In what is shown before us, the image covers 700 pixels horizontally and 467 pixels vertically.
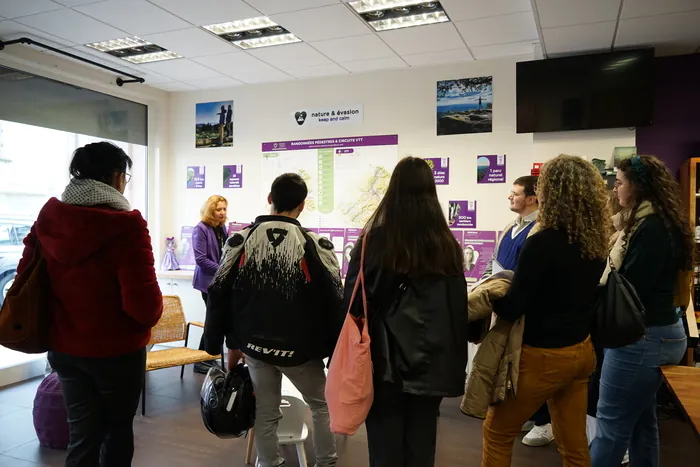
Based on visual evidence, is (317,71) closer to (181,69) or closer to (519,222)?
(181,69)

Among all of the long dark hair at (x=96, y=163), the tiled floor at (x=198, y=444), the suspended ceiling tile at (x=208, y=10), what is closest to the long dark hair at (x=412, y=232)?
the long dark hair at (x=96, y=163)

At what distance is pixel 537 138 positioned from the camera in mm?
4203

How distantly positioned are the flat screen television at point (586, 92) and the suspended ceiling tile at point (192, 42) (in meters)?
2.41

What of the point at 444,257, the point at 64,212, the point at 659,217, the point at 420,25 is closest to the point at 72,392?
the point at 64,212

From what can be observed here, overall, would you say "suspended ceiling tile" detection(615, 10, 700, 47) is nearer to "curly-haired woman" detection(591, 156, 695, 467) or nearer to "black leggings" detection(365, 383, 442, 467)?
"curly-haired woman" detection(591, 156, 695, 467)

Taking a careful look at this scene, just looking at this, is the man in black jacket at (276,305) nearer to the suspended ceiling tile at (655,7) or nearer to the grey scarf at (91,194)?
the grey scarf at (91,194)

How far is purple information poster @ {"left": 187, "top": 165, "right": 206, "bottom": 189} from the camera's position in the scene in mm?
5598

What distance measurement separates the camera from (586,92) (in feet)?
13.0

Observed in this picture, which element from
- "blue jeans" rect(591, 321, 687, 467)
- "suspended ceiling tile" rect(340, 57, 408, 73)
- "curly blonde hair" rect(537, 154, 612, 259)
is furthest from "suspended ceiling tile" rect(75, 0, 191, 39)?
"blue jeans" rect(591, 321, 687, 467)

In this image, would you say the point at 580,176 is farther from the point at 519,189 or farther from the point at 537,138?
the point at 537,138

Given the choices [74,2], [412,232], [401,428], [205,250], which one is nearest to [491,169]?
[205,250]

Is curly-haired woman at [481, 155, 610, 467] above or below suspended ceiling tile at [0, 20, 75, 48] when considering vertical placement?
below

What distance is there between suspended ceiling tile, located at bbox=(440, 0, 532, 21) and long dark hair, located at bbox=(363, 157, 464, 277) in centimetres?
209

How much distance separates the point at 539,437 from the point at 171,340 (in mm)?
2796
